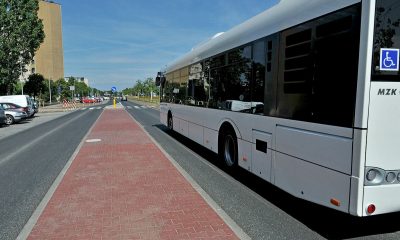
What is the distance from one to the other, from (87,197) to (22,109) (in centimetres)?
2264

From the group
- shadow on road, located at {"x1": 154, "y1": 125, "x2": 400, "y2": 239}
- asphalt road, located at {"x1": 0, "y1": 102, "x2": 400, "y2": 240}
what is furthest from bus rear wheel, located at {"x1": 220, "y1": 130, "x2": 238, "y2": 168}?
shadow on road, located at {"x1": 154, "y1": 125, "x2": 400, "y2": 239}

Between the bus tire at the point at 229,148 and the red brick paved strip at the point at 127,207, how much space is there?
112cm

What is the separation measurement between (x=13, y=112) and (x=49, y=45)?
390 feet

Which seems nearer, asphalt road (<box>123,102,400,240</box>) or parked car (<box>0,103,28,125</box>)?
asphalt road (<box>123,102,400,240</box>)

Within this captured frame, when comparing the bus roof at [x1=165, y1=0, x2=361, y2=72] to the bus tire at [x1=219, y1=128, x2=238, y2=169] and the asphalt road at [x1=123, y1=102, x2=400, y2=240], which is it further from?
the asphalt road at [x1=123, y1=102, x2=400, y2=240]

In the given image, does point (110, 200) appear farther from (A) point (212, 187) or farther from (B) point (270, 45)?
(B) point (270, 45)

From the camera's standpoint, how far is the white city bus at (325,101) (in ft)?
11.9

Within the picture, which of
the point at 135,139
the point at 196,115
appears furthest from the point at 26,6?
the point at 196,115

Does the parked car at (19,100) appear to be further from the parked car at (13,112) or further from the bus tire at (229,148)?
the bus tire at (229,148)

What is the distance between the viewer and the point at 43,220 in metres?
4.92

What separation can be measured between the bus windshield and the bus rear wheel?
372 cm

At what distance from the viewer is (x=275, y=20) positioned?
211 inches

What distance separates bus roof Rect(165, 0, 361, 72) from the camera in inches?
167

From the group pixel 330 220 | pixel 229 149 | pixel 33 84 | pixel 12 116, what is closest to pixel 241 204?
pixel 330 220
